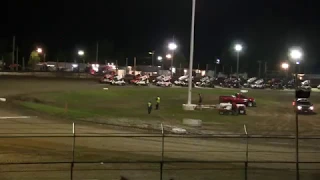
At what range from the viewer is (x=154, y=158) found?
67.6 ft

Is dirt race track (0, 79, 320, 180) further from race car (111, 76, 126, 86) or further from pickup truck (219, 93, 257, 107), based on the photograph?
race car (111, 76, 126, 86)

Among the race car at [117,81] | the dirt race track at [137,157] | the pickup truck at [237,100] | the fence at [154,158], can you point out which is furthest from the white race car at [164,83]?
the fence at [154,158]

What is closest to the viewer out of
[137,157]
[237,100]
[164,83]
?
[137,157]

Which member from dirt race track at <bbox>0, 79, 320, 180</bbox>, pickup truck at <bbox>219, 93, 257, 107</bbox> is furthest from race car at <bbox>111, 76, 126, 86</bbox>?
dirt race track at <bbox>0, 79, 320, 180</bbox>

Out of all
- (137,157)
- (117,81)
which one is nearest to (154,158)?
(137,157)

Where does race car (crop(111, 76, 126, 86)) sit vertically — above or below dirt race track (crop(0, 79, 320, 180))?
above

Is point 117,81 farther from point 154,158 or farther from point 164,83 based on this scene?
point 154,158

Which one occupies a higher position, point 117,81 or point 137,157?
point 117,81

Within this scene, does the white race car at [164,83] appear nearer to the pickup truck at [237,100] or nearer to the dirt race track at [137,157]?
the pickup truck at [237,100]

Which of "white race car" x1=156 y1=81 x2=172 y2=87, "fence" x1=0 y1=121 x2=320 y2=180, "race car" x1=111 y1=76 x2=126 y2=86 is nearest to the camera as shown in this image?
"fence" x1=0 y1=121 x2=320 y2=180

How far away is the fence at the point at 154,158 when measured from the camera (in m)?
16.5

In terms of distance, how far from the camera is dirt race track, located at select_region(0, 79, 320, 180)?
16547mm

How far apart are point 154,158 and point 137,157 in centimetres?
75

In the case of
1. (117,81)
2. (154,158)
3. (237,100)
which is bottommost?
(154,158)
